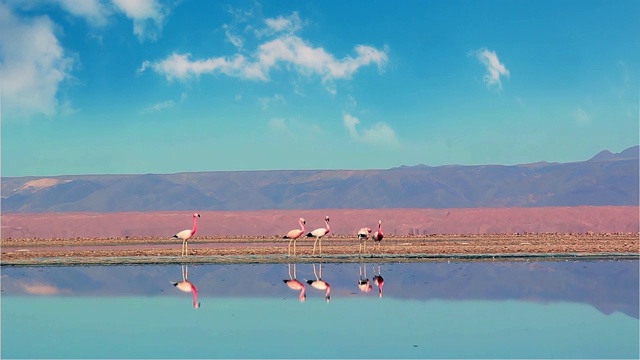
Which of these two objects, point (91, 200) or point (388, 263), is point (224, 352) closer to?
point (388, 263)

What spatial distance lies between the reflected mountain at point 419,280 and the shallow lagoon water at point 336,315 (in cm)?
4

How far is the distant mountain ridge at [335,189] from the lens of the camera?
125m

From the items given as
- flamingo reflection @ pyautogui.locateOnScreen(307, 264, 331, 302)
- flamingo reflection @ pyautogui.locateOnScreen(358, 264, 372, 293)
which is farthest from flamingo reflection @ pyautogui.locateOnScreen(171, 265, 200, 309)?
flamingo reflection @ pyautogui.locateOnScreen(358, 264, 372, 293)

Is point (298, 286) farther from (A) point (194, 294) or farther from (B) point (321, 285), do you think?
(A) point (194, 294)

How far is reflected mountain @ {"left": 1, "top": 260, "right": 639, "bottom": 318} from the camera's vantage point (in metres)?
19.7

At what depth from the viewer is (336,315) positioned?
54.3 feet

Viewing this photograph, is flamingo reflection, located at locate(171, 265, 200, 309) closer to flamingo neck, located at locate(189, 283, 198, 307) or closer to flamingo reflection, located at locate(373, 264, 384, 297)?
flamingo neck, located at locate(189, 283, 198, 307)

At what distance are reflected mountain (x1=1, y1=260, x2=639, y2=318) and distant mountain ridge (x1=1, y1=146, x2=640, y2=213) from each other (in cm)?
9307

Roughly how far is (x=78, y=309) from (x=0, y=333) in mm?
3708

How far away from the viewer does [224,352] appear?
1307 cm

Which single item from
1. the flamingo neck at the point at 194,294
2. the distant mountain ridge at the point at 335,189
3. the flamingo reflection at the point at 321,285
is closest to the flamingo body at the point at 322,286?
the flamingo reflection at the point at 321,285

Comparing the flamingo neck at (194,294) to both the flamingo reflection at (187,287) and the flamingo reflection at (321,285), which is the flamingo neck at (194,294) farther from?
the flamingo reflection at (321,285)

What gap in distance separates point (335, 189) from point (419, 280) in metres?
112

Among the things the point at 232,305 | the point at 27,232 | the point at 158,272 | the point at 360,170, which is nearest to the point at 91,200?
the point at 360,170
